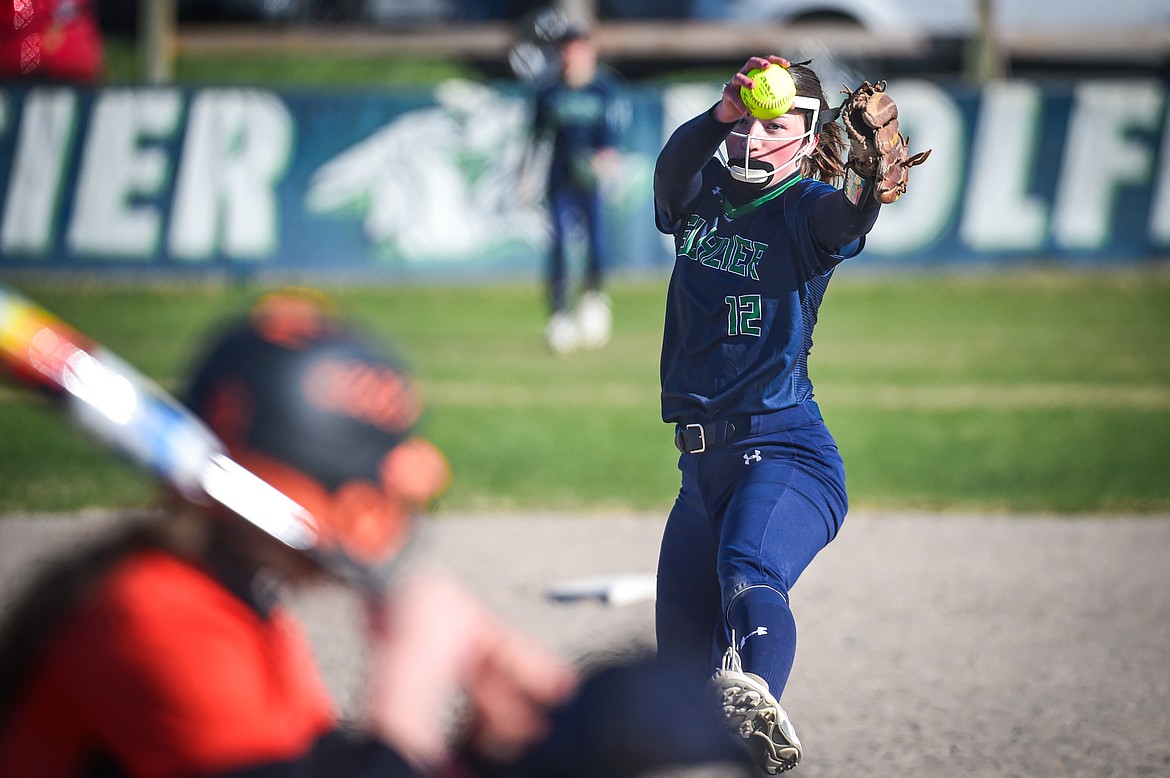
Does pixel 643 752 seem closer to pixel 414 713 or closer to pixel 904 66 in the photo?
pixel 414 713

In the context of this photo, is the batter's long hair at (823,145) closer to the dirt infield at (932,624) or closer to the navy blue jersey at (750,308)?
the navy blue jersey at (750,308)

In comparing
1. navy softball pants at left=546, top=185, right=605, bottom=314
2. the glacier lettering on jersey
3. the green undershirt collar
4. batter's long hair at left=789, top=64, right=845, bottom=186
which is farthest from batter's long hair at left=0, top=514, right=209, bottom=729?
navy softball pants at left=546, top=185, right=605, bottom=314

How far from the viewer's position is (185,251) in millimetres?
14836

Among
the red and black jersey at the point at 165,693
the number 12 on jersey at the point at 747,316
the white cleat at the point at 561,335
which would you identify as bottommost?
the white cleat at the point at 561,335

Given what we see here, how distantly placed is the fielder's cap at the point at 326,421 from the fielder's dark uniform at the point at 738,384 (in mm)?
1723

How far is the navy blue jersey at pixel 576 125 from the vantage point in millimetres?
12422

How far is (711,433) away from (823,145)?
3.07 ft

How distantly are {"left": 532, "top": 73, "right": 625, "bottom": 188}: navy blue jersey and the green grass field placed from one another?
5.08 feet

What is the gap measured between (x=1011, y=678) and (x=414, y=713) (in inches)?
141

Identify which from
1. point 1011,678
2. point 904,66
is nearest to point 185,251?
point 904,66

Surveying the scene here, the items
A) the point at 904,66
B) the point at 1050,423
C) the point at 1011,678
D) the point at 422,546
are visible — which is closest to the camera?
the point at 422,546

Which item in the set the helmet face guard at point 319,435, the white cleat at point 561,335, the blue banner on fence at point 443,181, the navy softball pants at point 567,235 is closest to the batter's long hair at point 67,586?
the helmet face guard at point 319,435

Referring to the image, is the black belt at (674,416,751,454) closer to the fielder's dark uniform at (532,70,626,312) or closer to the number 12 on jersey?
the number 12 on jersey

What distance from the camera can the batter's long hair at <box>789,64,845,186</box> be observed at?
3.89m
